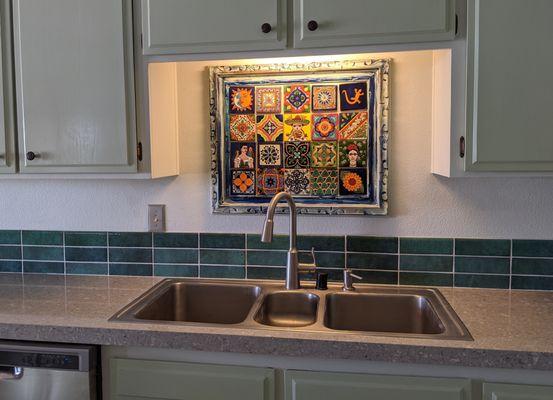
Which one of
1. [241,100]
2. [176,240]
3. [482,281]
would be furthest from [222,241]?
[482,281]

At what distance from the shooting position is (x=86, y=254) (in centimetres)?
204

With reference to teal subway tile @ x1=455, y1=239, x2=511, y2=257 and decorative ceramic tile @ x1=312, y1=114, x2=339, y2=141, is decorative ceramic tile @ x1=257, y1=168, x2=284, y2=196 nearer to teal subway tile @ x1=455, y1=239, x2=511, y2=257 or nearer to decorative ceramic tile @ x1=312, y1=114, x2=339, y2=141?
decorative ceramic tile @ x1=312, y1=114, x2=339, y2=141

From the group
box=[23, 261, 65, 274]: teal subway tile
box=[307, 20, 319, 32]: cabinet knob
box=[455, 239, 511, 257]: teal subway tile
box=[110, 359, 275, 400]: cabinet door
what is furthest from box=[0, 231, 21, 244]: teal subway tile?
box=[455, 239, 511, 257]: teal subway tile

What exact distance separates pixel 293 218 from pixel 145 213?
0.64 meters

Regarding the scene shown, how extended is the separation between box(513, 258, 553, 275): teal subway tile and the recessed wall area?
9cm

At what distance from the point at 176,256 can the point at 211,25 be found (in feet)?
2.97

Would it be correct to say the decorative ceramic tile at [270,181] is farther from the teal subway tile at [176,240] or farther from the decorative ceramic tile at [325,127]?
the teal subway tile at [176,240]

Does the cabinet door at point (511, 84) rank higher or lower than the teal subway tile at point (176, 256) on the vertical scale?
higher

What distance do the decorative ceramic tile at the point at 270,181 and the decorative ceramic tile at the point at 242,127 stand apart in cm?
14

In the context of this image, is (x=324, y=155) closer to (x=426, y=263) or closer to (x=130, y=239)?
(x=426, y=263)

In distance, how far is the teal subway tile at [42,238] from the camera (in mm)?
2059

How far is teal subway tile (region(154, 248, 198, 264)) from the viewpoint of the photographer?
198 cm

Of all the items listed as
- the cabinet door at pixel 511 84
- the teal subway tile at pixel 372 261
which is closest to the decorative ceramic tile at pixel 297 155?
the teal subway tile at pixel 372 261

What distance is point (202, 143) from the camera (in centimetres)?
196
